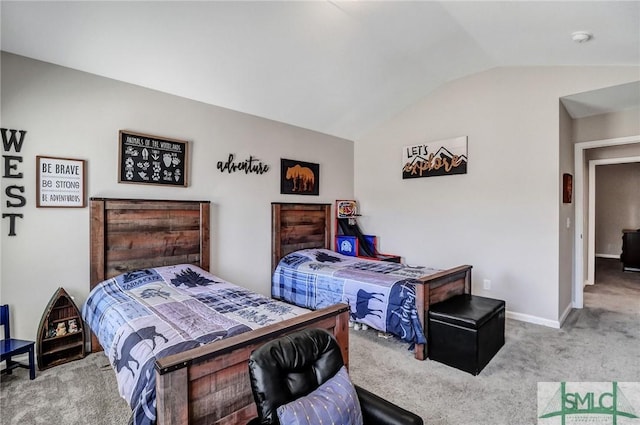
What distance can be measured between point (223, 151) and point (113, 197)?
1.24 m

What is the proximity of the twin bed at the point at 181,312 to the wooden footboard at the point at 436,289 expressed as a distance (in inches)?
0.4

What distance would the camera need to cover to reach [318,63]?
3.45 metres

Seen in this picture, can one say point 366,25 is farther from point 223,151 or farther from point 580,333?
point 580,333

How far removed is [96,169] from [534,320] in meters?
4.85

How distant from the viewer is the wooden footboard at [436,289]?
279 centimetres

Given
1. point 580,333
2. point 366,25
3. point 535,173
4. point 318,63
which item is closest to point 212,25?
point 318,63

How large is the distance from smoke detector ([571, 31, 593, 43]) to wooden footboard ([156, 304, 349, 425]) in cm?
322

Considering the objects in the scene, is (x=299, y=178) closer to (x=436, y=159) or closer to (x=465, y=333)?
(x=436, y=159)

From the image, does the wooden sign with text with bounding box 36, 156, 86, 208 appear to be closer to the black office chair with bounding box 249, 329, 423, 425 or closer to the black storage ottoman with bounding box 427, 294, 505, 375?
the black office chair with bounding box 249, 329, 423, 425

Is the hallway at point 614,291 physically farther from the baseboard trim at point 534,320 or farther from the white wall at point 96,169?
the white wall at point 96,169

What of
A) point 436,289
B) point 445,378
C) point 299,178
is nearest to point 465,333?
point 445,378

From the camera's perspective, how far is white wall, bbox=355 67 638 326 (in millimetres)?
3596

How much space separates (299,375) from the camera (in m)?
1.38

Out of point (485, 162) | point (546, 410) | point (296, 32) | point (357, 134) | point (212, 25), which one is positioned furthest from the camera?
point (357, 134)
